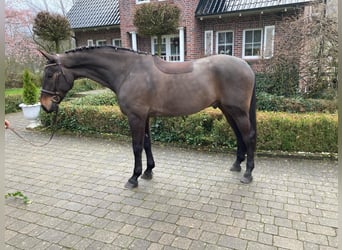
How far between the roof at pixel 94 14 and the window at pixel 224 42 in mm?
→ 5415

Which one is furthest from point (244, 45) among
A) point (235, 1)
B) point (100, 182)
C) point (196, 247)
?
point (196, 247)

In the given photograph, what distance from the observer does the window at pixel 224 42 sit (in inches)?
448

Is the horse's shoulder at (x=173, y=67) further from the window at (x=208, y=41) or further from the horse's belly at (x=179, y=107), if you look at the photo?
the window at (x=208, y=41)

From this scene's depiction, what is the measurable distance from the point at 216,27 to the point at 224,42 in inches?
29.5

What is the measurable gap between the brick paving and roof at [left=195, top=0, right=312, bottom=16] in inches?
317

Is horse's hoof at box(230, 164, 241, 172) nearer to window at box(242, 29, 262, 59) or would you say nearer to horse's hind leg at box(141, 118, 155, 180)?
horse's hind leg at box(141, 118, 155, 180)

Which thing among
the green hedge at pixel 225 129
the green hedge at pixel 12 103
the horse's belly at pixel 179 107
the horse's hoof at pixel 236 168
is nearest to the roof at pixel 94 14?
the green hedge at pixel 12 103

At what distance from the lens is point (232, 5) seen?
427 inches

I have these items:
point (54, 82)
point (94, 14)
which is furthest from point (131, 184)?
point (94, 14)

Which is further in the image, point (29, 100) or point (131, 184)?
point (29, 100)

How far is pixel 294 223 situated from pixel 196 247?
104 cm

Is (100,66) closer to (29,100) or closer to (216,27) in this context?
(29,100)

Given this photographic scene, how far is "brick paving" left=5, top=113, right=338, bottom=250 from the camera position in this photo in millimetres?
2299

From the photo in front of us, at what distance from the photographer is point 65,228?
251 cm
